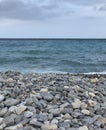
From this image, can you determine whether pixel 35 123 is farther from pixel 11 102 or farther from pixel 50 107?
pixel 11 102

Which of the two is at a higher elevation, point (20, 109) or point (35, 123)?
point (20, 109)

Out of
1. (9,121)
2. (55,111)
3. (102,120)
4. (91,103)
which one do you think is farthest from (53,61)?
(9,121)

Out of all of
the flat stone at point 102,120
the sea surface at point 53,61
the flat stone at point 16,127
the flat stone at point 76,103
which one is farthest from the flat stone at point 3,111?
the sea surface at point 53,61

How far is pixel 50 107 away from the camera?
21.6ft

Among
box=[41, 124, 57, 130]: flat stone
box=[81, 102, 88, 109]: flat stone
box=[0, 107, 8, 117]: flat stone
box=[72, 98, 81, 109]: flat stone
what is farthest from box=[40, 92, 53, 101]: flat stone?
box=[41, 124, 57, 130]: flat stone

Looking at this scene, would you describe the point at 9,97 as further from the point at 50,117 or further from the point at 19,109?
the point at 50,117

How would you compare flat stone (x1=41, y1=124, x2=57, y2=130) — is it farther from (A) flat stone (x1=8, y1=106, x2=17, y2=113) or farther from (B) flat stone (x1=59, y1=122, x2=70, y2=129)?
(A) flat stone (x1=8, y1=106, x2=17, y2=113)

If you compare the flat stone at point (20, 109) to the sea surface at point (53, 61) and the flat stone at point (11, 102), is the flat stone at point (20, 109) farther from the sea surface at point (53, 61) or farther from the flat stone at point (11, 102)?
the sea surface at point (53, 61)

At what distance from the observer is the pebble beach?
6.01m

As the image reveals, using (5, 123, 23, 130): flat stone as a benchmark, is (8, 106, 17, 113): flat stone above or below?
above

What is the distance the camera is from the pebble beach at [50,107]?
19.7ft

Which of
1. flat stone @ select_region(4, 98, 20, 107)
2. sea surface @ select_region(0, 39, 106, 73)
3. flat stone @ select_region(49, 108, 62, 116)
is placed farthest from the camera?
sea surface @ select_region(0, 39, 106, 73)

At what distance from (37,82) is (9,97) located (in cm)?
168

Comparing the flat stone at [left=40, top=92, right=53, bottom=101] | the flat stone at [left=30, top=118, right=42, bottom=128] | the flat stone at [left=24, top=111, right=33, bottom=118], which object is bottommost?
the flat stone at [left=30, top=118, right=42, bottom=128]
